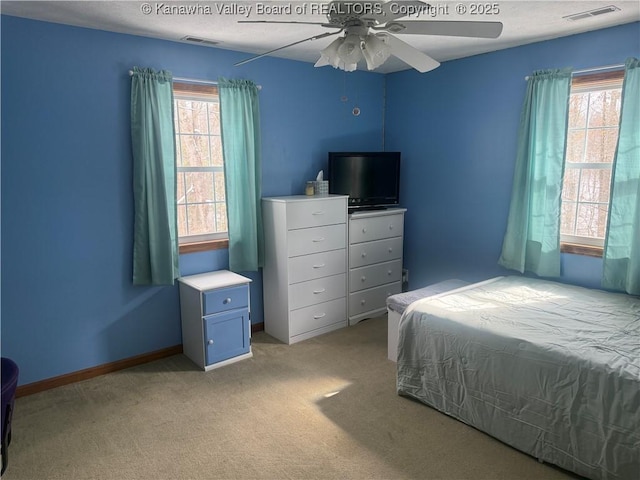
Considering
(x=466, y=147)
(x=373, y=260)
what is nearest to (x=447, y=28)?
(x=466, y=147)

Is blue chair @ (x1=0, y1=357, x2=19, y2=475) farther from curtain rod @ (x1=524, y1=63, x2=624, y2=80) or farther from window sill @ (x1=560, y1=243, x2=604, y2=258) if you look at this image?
curtain rod @ (x1=524, y1=63, x2=624, y2=80)

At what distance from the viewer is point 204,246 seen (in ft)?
12.4

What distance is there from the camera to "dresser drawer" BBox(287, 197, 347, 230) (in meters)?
3.78

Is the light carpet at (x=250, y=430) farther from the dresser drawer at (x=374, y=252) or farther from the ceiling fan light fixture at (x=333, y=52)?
the ceiling fan light fixture at (x=333, y=52)

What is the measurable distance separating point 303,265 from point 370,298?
90 cm

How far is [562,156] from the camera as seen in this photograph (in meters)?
3.44

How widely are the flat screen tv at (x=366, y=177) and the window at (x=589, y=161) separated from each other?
1.49m

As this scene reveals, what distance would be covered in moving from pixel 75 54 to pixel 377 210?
275cm

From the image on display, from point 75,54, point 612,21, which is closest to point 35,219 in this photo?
point 75,54

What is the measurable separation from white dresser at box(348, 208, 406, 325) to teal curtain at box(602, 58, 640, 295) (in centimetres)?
181

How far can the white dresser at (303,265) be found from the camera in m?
3.82

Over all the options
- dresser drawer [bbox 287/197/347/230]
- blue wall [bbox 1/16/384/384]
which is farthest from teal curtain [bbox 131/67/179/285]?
dresser drawer [bbox 287/197/347/230]

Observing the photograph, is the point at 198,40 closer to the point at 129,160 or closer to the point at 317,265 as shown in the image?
the point at 129,160

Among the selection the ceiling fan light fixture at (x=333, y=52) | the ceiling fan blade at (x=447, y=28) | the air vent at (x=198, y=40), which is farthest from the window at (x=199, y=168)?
the ceiling fan blade at (x=447, y=28)
